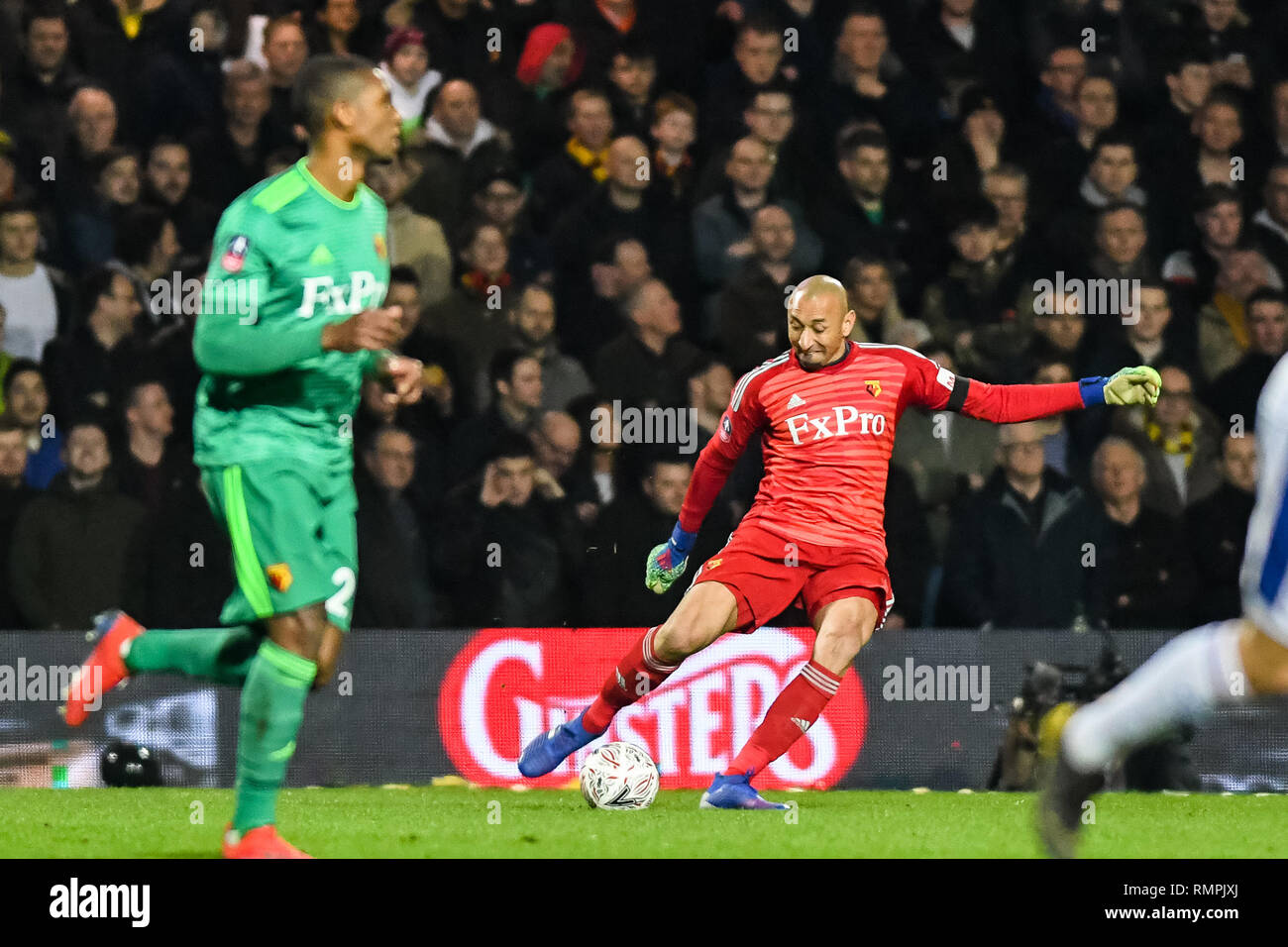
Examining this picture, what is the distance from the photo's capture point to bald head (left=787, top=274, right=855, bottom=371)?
7.79 m

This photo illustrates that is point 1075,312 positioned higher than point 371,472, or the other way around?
point 1075,312

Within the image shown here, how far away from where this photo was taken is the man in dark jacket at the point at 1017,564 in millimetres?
9102

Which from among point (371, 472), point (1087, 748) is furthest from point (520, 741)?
point (1087, 748)

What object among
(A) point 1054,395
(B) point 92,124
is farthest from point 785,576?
(B) point 92,124

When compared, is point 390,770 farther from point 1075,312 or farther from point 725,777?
point 1075,312

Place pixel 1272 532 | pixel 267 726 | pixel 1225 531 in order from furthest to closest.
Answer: pixel 1225 531, pixel 267 726, pixel 1272 532

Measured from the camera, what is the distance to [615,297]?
959cm

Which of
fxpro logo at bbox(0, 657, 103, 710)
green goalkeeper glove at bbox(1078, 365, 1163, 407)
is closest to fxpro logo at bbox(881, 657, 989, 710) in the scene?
green goalkeeper glove at bbox(1078, 365, 1163, 407)

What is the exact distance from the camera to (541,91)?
33.3ft

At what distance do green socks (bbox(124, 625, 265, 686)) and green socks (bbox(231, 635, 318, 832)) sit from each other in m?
0.41

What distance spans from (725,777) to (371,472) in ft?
8.26

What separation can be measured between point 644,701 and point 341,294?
12.3 feet

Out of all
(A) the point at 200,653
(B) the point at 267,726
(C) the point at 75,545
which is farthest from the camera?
(C) the point at 75,545

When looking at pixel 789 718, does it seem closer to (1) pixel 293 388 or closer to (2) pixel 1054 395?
(2) pixel 1054 395
